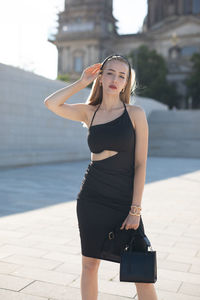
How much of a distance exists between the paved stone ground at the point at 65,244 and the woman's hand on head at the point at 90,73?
1716 millimetres

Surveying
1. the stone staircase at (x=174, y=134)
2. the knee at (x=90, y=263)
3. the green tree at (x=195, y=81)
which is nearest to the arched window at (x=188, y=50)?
the green tree at (x=195, y=81)

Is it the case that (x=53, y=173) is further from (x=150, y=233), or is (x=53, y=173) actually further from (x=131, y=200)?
(x=131, y=200)

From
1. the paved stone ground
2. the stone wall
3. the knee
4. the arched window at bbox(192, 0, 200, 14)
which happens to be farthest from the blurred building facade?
the knee

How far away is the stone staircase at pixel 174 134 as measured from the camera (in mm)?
25266

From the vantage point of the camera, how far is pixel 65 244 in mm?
4980

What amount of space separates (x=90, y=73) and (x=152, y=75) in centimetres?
5275

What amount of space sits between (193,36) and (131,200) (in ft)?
232

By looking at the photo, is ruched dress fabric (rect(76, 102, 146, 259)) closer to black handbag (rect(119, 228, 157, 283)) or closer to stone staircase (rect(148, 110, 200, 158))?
black handbag (rect(119, 228, 157, 283))

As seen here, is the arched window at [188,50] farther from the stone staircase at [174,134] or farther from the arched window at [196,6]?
the stone staircase at [174,134]

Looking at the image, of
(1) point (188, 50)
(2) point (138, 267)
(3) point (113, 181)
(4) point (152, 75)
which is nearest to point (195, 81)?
(4) point (152, 75)

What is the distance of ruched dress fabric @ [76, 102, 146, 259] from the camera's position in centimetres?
263

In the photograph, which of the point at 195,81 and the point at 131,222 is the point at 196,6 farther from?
the point at 131,222

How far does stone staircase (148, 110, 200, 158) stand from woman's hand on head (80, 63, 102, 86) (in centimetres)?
2199

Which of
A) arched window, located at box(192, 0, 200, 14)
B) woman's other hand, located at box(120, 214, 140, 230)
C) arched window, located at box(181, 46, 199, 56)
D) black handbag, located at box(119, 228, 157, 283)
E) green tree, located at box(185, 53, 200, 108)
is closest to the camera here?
black handbag, located at box(119, 228, 157, 283)
